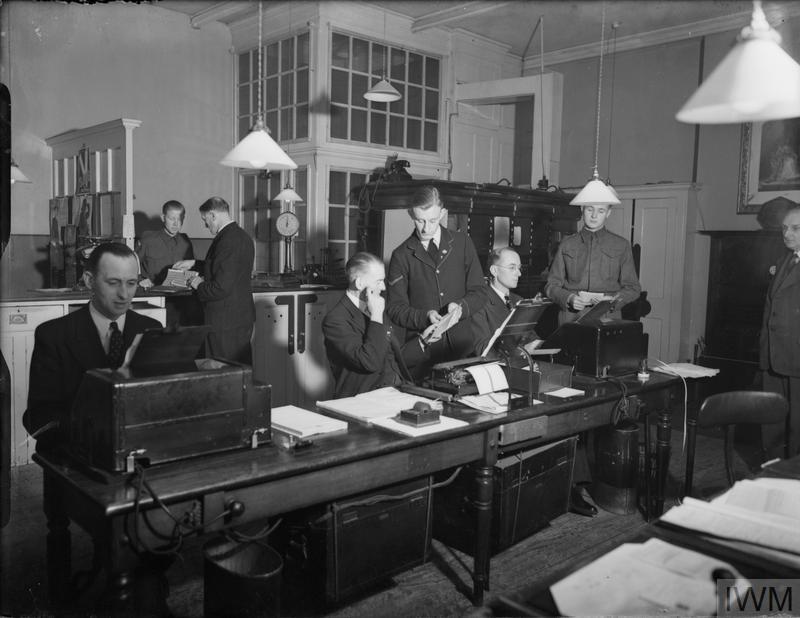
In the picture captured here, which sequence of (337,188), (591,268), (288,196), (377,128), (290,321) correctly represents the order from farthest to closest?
(377,128) < (337,188) < (288,196) < (290,321) < (591,268)

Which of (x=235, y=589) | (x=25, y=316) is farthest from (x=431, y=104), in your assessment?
(x=235, y=589)

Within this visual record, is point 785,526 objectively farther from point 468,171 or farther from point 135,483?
point 468,171

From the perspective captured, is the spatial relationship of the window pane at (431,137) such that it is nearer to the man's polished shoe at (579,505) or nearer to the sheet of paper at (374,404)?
the man's polished shoe at (579,505)

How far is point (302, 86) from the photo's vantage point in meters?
7.80

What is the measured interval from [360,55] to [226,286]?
3.97 metres

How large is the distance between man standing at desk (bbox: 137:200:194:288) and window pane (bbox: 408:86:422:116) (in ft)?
10.1

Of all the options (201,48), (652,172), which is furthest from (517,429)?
(201,48)

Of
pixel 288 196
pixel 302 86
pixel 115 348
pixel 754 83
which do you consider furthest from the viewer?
pixel 302 86

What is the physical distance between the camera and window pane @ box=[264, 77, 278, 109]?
8.24 m

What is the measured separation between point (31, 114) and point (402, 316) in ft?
17.4

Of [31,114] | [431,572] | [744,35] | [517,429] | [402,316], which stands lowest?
[431,572]

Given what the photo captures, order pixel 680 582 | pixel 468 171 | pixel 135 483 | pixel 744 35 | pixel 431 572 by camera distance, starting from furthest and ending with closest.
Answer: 1. pixel 468 171
2. pixel 431 572
3. pixel 135 483
4. pixel 744 35
5. pixel 680 582

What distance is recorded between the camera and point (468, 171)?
909 centimetres

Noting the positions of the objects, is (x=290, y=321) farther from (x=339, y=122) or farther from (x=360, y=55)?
(x=360, y=55)
